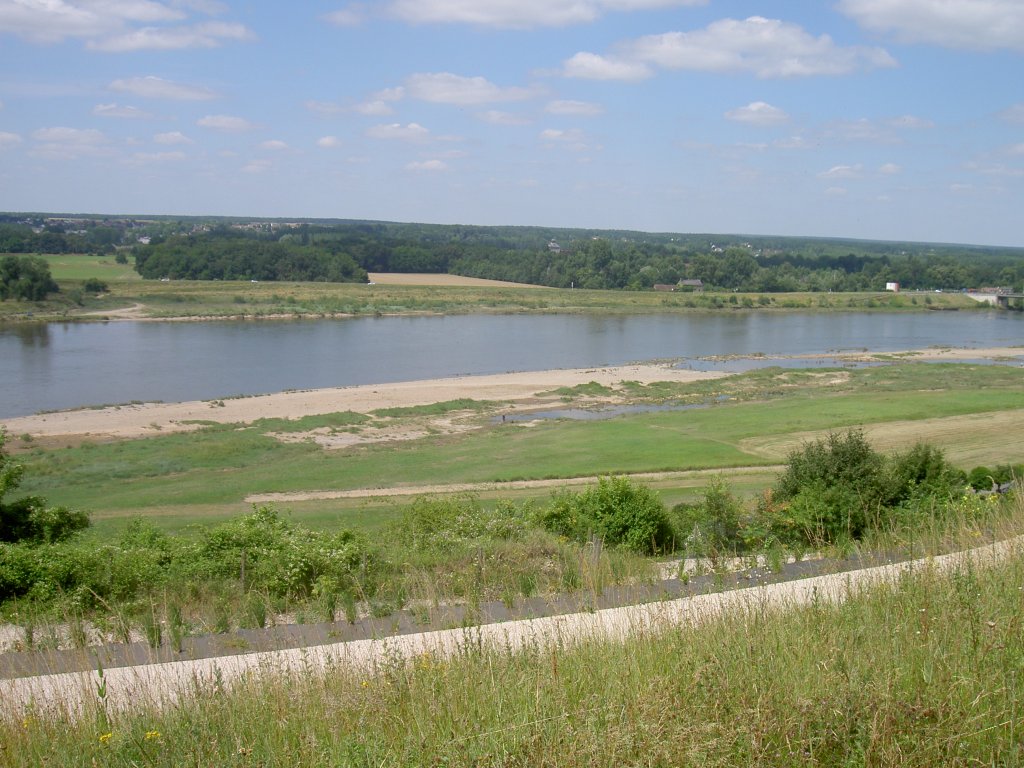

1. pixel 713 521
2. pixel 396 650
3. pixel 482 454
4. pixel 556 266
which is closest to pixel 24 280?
pixel 482 454

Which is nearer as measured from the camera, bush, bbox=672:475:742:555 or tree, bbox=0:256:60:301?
bush, bbox=672:475:742:555

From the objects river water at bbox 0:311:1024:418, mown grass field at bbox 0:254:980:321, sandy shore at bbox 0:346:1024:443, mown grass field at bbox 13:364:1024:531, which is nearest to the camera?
mown grass field at bbox 13:364:1024:531

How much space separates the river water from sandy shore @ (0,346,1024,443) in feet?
8.22

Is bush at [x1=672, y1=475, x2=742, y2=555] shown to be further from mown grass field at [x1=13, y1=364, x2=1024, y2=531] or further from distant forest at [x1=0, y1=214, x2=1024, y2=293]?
distant forest at [x1=0, y1=214, x2=1024, y2=293]

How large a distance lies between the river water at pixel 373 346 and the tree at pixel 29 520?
27.8m

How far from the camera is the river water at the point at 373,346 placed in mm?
44781

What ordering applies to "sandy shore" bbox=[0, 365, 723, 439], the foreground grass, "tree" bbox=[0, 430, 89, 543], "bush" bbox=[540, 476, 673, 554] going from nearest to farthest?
the foreground grass, "tree" bbox=[0, 430, 89, 543], "bush" bbox=[540, 476, 673, 554], "sandy shore" bbox=[0, 365, 723, 439]

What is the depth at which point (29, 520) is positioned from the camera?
38.7 ft

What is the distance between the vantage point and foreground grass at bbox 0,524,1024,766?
2.96 metres

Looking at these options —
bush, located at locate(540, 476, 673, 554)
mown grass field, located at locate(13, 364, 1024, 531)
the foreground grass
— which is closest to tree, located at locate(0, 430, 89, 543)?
mown grass field, located at locate(13, 364, 1024, 531)

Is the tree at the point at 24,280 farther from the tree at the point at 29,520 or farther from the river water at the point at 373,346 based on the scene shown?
the tree at the point at 29,520

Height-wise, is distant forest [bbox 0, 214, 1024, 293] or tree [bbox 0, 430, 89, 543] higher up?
distant forest [bbox 0, 214, 1024, 293]

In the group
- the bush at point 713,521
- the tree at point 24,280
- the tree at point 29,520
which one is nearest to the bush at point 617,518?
the bush at point 713,521

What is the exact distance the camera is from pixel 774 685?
3295mm
